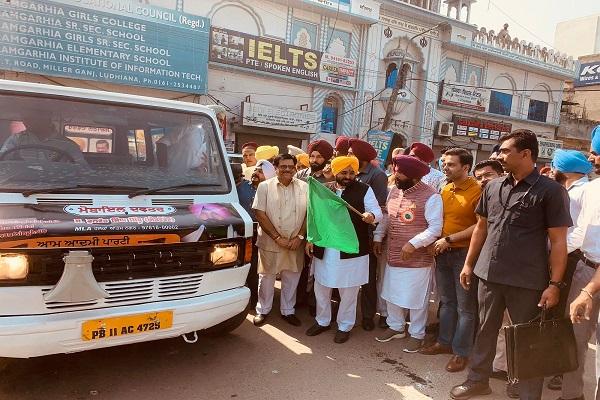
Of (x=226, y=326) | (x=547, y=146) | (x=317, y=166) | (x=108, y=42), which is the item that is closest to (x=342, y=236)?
(x=317, y=166)

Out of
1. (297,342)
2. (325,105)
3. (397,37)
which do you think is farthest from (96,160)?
(397,37)

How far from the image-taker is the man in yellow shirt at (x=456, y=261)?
3719 millimetres

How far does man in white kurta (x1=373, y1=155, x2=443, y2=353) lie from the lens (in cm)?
396

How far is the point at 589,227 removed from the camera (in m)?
2.93

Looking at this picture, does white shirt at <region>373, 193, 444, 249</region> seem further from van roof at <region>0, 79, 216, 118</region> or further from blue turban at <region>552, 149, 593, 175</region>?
van roof at <region>0, 79, 216, 118</region>

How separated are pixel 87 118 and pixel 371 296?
3.24 metres

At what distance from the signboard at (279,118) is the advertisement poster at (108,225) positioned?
13.0 m

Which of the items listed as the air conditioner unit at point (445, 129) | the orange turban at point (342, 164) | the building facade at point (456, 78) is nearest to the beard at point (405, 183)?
the orange turban at point (342, 164)

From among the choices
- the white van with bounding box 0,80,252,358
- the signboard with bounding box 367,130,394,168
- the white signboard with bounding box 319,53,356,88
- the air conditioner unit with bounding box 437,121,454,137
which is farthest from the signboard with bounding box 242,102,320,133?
the white van with bounding box 0,80,252,358

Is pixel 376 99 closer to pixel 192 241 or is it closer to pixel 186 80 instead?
pixel 186 80

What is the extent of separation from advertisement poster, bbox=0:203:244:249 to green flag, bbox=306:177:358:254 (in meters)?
1.10

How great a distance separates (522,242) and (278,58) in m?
15.0

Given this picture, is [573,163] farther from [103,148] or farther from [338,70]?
[338,70]

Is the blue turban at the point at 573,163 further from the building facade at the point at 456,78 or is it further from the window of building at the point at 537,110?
the window of building at the point at 537,110
